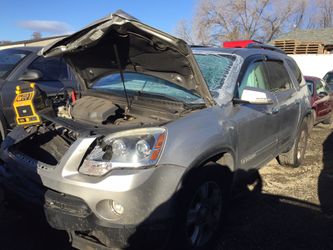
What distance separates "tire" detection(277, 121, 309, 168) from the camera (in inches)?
227

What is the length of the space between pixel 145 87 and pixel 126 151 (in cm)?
142

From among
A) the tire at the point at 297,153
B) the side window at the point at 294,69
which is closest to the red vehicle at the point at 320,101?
the tire at the point at 297,153

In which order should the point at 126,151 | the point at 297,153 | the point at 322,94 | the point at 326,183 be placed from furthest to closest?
the point at 322,94
the point at 297,153
the point at 326,183
the point at 126,151

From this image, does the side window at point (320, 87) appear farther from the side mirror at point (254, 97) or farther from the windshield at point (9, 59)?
the windshield at point (9, 59)

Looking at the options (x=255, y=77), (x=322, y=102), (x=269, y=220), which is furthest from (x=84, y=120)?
(x=322, y=102)

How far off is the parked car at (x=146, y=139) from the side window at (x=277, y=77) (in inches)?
5.3

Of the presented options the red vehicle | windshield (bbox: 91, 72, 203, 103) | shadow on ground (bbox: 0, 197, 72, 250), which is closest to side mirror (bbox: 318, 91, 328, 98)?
the red vehicle

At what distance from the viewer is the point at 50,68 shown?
643 centimetres

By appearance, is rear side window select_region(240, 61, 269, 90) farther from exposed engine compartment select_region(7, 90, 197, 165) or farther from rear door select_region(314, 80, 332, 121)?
rear door select_region(314, 80, 332, 121)

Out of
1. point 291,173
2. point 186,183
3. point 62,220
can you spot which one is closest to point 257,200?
point 291,173

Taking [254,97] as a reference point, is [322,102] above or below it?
below

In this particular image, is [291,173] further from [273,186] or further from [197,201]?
[197,201]

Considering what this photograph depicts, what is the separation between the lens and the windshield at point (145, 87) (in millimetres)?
3684

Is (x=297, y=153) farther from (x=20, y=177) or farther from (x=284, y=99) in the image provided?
(x=20, y=177)
